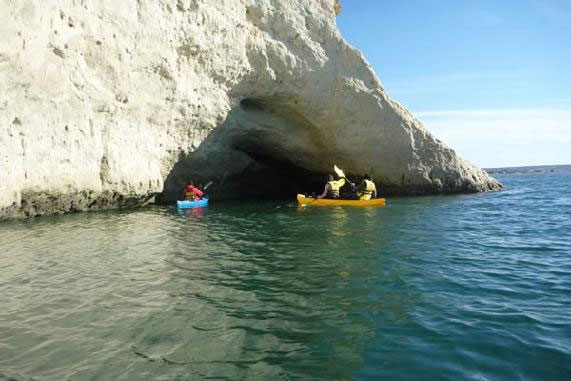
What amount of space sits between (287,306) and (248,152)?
22968 millimetres

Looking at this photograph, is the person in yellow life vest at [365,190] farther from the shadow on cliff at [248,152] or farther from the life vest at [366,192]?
the shadow on cliff at [248,152]

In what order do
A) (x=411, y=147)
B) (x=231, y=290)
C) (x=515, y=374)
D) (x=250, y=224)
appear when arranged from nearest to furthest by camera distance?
(x=515, y=374) → (x=231, y=290) → (x=250, y=224) → (x=411, y=147)

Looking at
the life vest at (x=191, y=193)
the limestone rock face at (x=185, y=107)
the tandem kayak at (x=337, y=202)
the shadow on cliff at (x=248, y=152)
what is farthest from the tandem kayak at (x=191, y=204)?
the tandem kayak at (x=337, y=202)

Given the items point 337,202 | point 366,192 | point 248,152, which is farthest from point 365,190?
point 248,152

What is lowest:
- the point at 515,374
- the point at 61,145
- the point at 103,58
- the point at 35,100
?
the point at 515,374

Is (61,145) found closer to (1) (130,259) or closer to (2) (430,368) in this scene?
(1) (130,259)

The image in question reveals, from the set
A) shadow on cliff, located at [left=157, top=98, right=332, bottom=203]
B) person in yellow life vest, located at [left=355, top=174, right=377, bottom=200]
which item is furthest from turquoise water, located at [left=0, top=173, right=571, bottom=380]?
shadow on cliff, located at [left=157, top=98, right=332, bottom=203]

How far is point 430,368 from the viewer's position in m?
4.33

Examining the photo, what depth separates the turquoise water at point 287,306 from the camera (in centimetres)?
440

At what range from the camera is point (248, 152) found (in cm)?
2861

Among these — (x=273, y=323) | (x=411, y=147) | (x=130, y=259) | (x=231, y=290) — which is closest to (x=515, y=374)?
(x=273, y=323)

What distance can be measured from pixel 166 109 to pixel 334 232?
1052 cm

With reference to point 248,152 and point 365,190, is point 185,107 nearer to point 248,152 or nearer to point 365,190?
point 248,152

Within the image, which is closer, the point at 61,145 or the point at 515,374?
the point at 515,374
